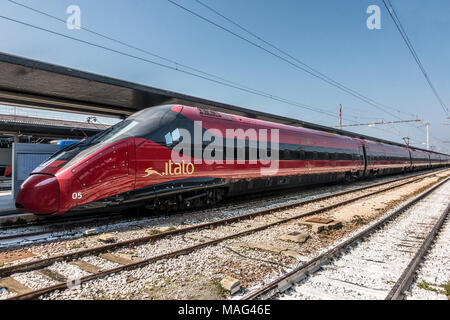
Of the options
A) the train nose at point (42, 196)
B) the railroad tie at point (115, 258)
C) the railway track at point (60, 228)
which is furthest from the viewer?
the train nose at point (42, 196)

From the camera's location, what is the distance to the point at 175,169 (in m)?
8.14

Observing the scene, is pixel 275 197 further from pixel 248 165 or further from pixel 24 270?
pixel 24 270

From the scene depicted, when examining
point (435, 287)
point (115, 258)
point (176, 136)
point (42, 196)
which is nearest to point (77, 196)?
point (42, 196)

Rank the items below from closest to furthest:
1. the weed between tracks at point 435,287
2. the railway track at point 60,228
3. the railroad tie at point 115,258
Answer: the weed between tracks at point 435,287 → the railroad tie at point 115,258 → the railway track at point 60,228

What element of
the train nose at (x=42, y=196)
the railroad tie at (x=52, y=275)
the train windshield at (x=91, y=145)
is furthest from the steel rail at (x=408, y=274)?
the train nose at (x=42, y=196)

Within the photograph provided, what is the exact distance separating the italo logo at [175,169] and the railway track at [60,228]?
4.44ft

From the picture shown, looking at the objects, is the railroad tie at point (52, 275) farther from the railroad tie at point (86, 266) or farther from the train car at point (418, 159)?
the train car at point (418, 159)

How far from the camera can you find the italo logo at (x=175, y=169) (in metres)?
7.65

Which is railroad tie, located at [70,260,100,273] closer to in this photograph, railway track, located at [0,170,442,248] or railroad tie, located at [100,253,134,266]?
railroad tie, located at [100,253,134,266]

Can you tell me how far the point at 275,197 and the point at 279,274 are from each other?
859 cm

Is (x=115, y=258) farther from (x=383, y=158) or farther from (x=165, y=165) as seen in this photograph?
(x=383, y=158)

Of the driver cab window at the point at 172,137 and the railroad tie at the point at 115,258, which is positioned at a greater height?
the driver cab window at the point at 172,137

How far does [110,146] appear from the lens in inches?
271
